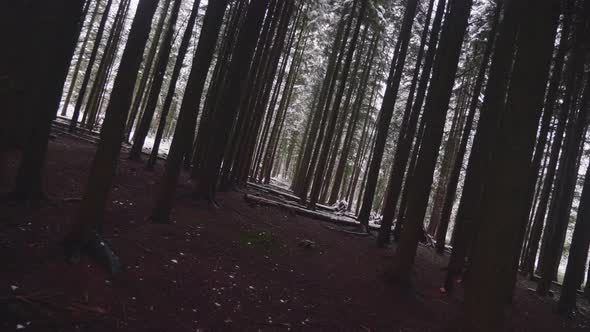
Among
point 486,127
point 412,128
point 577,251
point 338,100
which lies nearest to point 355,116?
point 338,100

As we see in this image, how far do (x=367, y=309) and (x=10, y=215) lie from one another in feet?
20.4

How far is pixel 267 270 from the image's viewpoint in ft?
20.4

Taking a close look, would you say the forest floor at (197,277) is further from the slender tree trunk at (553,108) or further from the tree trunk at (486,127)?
the slender tree trunk at (553,108)

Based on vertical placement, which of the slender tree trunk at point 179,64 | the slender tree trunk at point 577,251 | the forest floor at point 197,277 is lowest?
the forest floor at point 197,277

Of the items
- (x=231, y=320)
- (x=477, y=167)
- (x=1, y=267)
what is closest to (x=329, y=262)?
(x=231, y=320)

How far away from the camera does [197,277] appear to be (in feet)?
16.2

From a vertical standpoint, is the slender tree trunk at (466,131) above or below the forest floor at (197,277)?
above

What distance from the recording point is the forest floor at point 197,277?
334 centimetres

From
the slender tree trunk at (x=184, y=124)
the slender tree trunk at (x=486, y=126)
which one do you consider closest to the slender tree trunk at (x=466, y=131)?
the slender tree trunk at (x=486, y=126)

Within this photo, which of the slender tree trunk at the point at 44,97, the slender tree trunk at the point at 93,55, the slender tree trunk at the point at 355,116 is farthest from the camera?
the slender tree trunk at the point at 355,116

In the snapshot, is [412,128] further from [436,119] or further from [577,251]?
[577,251]

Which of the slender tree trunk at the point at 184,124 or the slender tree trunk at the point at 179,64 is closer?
the slender tree trunk at the point at 184,124

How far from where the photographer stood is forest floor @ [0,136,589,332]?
11.0 feet

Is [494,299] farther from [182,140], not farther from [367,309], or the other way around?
[182,140]
